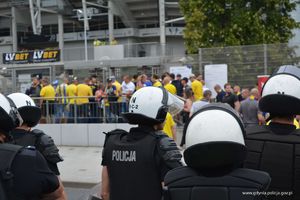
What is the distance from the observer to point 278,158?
2.99 metres

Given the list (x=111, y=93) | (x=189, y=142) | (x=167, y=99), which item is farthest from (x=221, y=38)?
(x=189, y=142)

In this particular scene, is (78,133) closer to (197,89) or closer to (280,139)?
(197,89)

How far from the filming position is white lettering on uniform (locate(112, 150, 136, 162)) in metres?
3.57

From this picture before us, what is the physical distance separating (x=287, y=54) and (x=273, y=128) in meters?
13.3

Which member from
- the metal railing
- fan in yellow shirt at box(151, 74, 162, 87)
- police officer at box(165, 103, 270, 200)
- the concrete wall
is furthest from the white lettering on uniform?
the concrete wall

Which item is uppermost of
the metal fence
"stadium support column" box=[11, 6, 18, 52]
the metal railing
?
"stadium support column" box=[11, 6, 18, 52]

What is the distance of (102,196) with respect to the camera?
12.9 feet

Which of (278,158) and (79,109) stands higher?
(278,158)

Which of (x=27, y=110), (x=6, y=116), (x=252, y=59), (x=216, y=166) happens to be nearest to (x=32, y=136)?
(x=27, y=110)

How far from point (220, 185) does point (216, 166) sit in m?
0.09

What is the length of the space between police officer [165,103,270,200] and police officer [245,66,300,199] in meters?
0.66

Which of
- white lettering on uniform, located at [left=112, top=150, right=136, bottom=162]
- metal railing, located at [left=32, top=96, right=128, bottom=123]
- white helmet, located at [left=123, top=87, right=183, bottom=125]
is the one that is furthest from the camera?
metal railing, located at [left=32, top=96, right=128, bottom=123]

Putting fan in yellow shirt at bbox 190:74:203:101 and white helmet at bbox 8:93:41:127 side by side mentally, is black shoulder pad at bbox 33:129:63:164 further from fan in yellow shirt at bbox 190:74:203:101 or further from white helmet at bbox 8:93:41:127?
fan in yellow shirt at bbox 190:74:203:101

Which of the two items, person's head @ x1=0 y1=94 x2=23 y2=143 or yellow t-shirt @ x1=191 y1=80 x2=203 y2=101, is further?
yellow t-shirt @ x1=191 y1=80 x2=203 y2=101
